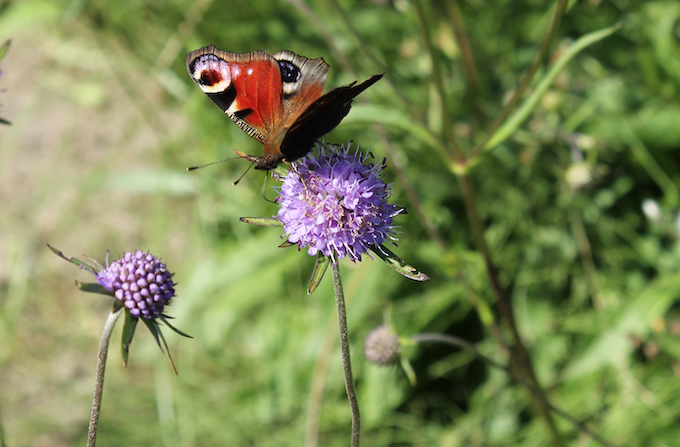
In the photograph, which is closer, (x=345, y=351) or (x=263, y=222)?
(x=345, y=351)

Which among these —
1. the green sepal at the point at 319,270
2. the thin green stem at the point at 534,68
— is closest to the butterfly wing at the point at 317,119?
the green sepal at the point at 319,270

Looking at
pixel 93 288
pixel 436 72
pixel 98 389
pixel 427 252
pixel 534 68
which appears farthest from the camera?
pixel 427 252

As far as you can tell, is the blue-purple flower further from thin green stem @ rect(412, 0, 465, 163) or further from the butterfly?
thin green stem @ rect(412, 0, 465, 163)

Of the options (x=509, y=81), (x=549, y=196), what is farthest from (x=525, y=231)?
(x=509, y=81)

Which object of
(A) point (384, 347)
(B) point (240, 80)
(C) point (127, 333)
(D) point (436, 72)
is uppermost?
(D) point (436, 72)

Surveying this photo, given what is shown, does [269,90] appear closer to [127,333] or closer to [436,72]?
[436,72]

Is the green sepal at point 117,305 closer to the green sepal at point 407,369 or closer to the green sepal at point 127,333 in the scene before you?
the green sepal at point 127,333

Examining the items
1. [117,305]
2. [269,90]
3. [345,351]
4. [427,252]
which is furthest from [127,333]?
[427,252]
